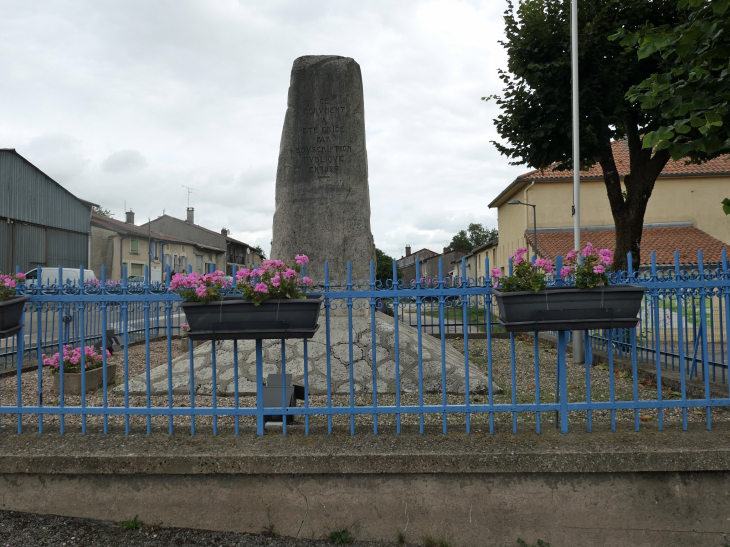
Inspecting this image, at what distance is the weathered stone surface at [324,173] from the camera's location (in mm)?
6785

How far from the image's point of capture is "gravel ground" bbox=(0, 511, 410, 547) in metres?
2.94

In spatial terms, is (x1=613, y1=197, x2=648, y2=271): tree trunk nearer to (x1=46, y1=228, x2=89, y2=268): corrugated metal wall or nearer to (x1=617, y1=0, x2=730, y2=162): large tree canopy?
(x1=617, y1=0, x2=730, y2=162): large tree canopy

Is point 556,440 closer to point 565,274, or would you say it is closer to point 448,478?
point 448,478

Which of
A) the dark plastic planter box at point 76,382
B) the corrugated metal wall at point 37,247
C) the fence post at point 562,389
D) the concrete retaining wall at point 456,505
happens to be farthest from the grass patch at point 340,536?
the corrugated metal wall at point 37,247

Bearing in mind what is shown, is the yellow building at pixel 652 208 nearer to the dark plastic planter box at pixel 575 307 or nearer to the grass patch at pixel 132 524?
the dark plastic planter box at pixel 575 307

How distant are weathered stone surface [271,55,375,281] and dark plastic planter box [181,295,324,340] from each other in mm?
3525

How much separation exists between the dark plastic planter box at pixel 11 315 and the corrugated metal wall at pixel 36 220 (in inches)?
984

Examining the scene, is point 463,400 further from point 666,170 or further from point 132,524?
point 666,170

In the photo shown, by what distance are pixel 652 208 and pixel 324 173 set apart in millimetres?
23454

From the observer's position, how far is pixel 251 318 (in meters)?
3.18

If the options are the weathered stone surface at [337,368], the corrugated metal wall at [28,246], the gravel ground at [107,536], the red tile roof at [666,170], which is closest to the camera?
the gravel ground at [107,536]

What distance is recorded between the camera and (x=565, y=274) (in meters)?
3.30

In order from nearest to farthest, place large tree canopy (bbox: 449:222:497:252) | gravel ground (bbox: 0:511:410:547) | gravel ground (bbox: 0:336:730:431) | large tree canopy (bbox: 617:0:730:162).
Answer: gravel ground (bbox: 0:511:410:547), large tree canopy (bbox: 617:0:730:162), gravel ground (bbox: 0:336:730:431), large tree canopy (bbox: 449:222:497:252)

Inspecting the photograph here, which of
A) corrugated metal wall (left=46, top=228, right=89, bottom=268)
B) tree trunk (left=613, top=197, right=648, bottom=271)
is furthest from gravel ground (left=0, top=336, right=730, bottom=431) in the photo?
corrugated metal wall (left=46, top=228, right=89, bottom=268)
